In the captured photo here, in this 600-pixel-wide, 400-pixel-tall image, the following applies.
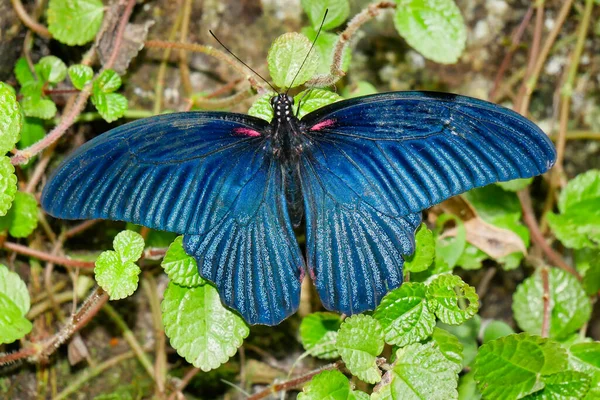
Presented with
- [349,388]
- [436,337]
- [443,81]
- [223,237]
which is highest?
[443,81]

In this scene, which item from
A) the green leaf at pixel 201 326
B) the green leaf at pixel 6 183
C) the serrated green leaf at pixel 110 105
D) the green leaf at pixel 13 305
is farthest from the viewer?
the serrated green leaf at pixel 110 105

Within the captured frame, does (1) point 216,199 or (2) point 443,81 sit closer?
(1) point 216,199

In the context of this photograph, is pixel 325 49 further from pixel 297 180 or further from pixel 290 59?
pixel 297 180

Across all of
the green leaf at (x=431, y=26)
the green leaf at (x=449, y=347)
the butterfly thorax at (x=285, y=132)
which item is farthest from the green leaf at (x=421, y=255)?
the green leaf at (x=431, y=26)

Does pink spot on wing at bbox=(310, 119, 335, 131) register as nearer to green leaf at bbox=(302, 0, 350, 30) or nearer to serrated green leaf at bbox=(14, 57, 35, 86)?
green leaf at bbox=(302, 0, 350, 30)

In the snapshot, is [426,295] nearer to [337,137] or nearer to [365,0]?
[337,137]

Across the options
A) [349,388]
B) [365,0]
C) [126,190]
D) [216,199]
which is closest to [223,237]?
[216,199]

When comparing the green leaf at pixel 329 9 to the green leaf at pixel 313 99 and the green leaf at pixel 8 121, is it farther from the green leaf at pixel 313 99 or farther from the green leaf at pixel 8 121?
the green leaf at pixel 8 121
